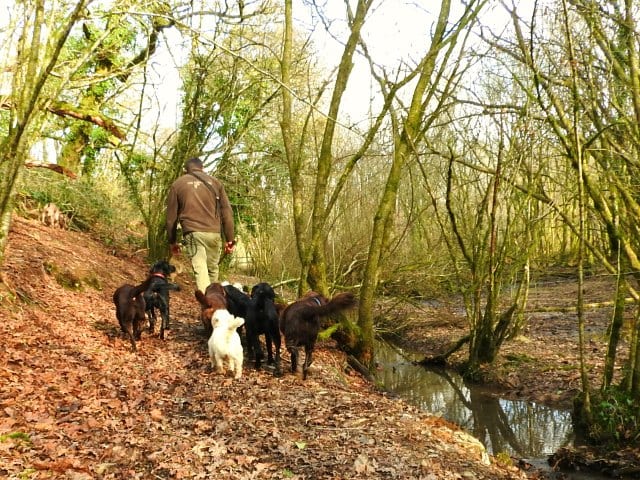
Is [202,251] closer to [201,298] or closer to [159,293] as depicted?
[159,293]

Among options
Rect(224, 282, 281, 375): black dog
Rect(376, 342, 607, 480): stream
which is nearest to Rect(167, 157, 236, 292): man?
Rect(224, 282, 281, 375): black dog

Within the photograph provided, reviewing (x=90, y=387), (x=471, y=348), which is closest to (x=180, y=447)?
(x=90, y=387)

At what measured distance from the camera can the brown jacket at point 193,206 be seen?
8.95m

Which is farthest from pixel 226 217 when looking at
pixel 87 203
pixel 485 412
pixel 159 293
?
pixel 87 203

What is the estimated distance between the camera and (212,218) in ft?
29.9

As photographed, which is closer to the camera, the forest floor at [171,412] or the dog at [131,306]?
the forest floor at [171,412]

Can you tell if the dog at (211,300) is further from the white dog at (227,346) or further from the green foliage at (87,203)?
the green foliage at (87,203)

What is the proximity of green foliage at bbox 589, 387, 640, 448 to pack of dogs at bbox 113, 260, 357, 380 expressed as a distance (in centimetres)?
352

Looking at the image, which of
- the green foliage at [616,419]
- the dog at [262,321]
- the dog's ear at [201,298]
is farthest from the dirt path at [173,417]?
the green foliage at [616,419]

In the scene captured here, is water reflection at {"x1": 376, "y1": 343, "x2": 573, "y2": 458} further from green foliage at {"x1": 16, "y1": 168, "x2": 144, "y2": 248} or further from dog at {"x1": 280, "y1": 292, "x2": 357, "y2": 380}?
green foliage at {"x1": 16, "y1": 168, "x2": 144, "y2": 248}

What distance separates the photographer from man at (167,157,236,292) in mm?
8961

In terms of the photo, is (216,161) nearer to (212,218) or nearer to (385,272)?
(385,272)

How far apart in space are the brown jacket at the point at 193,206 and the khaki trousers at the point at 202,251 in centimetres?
9

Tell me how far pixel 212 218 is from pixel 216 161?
6.00 metres
